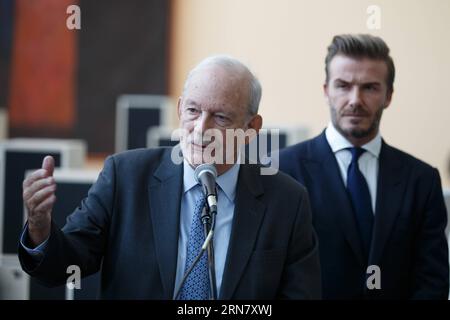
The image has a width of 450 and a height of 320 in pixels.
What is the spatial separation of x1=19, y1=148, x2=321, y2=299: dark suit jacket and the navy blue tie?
0.35 metres

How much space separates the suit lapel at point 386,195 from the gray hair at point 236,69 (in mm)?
538

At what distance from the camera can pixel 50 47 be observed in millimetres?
8953

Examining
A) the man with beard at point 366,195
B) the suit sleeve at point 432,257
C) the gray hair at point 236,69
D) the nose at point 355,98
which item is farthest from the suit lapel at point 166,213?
the suit sleeve at point 432,257

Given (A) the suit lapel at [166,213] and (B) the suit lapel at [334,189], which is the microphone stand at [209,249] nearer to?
(A) the suit lapel at [166,213]

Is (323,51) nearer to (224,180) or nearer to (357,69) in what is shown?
(357,69)

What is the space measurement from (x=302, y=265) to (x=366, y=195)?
51 cm

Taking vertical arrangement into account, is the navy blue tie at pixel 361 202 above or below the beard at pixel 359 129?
below

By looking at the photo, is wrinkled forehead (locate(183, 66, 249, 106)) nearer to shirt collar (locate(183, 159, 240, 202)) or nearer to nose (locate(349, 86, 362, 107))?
shirt collar (locate(183, 159, 240, 202))

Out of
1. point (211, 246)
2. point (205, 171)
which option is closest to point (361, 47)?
point (205, 171)

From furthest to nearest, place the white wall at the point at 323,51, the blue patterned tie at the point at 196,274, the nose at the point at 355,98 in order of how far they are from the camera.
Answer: the white wall at the point at 323,51 < the nose at the point at 355,98 < the blue patterned tie at the point at 196,274

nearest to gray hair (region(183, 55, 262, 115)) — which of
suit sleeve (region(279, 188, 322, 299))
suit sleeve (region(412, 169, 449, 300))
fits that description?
suit sleeve (region(279, 188, 322, 299))

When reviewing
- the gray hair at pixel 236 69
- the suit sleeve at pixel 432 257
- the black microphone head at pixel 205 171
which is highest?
the gray hair at pixel 236 69

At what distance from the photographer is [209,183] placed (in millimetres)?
1502

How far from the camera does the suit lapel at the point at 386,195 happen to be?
6.77 ft
